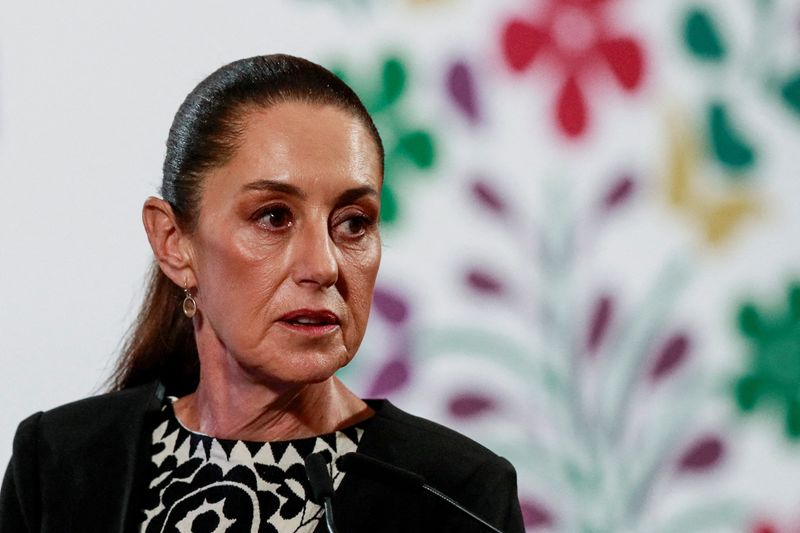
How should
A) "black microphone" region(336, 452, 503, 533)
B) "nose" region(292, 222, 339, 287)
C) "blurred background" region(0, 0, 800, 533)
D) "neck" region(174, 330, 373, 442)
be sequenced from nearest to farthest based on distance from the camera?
1. "black microphone" region(336, 452, 503, 533)
2. "nose" region(292, 222, 339, 287)
3. "neck" region(174, 330, 373, 442)
4. "blurred background" region(0, 0, 800, 533)

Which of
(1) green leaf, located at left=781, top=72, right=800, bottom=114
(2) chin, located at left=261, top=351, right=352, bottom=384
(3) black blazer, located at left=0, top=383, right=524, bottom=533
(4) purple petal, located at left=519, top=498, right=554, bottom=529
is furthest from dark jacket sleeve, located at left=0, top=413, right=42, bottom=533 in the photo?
(1) green leaf, located at left=781, top=72, right=800, bottom=114

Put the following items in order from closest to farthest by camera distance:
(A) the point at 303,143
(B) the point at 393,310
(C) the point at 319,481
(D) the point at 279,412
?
(C) the point at 319,481 < (A) the point at 303,143 < (D) the point at 279,412 < (B) the point at 393,310

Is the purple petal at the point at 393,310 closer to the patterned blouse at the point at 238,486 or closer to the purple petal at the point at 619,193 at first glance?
the purple petal at the point at 619,193

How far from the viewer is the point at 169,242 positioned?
1.31 m

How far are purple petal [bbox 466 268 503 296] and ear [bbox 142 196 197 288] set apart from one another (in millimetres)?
928

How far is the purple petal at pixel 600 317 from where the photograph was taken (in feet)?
7.13

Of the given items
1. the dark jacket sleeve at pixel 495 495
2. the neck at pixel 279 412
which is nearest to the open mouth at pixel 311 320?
the neck at pixel 279 412

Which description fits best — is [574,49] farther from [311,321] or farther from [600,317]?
[311,321]

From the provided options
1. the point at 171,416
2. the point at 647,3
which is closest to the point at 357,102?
the point at 171,416

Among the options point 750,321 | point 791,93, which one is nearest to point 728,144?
point 791,93

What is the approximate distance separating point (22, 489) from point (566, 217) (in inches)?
45.4

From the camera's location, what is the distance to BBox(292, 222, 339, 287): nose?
1.16 m

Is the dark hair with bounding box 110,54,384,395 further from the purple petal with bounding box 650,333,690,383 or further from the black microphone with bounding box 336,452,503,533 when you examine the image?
the purple petal with bounding box 650,333,690,383

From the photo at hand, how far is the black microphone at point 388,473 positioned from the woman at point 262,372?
0.05ft
